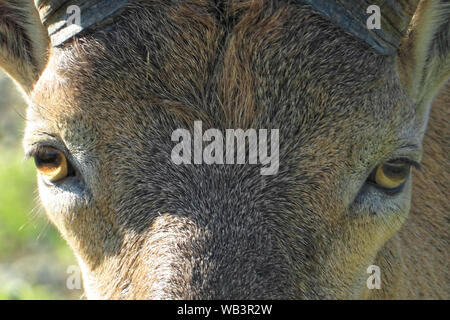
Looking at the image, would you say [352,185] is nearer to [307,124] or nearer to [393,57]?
[307,124]

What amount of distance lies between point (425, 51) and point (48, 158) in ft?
9.06

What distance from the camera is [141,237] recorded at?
478 cm

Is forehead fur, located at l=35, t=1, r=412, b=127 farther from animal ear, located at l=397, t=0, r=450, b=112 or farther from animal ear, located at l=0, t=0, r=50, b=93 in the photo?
animal ear, located at l=0, t=0, r=50, b=93

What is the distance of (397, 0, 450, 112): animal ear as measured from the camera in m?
5.40

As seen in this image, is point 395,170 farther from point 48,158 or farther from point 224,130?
point 48,158

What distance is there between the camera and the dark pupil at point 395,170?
5.18 meters

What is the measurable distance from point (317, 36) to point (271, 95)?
521 mm

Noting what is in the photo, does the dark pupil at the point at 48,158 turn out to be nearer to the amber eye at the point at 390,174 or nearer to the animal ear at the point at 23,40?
the animal ear at the point at 23,40

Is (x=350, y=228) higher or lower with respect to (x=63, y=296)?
higher

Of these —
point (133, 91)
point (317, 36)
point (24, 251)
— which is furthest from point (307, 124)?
point (24, 251)

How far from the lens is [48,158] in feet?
17.4

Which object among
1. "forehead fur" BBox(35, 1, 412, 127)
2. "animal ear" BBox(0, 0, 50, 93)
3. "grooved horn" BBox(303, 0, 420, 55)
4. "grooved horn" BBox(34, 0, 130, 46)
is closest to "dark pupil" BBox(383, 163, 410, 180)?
"forehead fur" BBox(35, 1, 412, 127)

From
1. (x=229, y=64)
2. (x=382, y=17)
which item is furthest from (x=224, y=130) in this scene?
(x=382, y=17)

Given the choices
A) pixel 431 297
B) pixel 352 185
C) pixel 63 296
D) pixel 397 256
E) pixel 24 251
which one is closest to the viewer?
pixel 352 185
